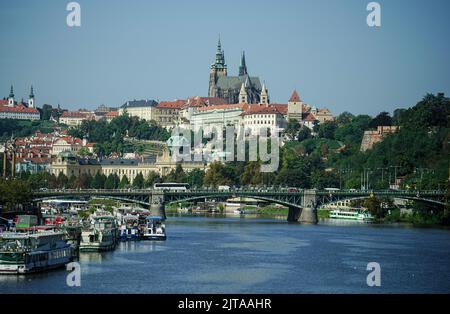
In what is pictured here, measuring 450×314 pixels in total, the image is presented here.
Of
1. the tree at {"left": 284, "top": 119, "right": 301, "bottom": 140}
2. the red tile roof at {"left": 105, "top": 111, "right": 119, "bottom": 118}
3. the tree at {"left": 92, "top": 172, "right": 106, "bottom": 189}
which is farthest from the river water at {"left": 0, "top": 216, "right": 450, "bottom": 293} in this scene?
the red tile roof at {"left": 105, "top": 111, "right": 119, "bottom": 118}

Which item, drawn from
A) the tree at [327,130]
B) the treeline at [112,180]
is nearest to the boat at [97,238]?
the treeline at [112,180]

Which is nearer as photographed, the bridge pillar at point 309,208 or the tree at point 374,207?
the bridge pillar at point 309,208

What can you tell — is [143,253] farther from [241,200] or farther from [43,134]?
[43,134]

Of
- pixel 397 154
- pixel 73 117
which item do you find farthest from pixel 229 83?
pixel 397 154

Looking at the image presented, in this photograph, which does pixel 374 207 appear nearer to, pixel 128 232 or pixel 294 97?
pixel 128 232

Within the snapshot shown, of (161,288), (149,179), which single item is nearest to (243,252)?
(161,288)

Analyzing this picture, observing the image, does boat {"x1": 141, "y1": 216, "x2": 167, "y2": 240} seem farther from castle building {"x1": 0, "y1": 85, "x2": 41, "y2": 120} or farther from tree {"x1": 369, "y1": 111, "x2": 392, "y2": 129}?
castle building {"x1": 0, "y1": 85, "x2": 41, "y2": 120}

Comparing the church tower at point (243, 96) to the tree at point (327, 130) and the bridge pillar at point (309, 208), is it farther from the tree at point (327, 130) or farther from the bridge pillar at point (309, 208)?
the bridge pillar at point (309, 208)
